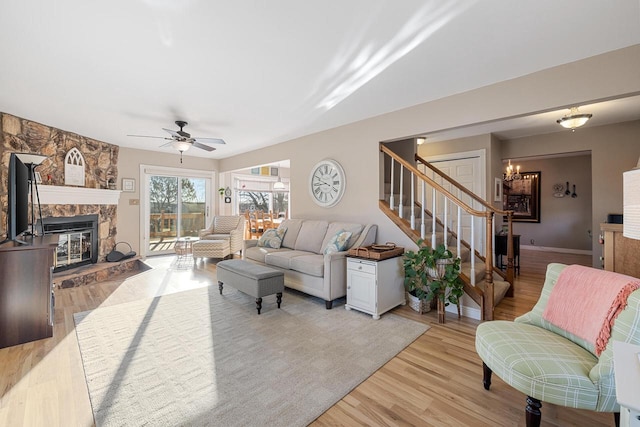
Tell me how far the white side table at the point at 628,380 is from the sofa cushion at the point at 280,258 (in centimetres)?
310

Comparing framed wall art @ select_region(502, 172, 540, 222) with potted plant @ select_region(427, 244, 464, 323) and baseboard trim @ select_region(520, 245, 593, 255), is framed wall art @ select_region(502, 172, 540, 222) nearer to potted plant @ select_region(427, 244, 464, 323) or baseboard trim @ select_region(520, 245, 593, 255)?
baseboard trim @ select_region(520, 245, 593, 255)

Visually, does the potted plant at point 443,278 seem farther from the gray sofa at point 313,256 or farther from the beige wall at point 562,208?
the beige wall at point 562,208

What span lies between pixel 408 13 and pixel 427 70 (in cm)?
87

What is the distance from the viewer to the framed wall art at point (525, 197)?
25.0ft

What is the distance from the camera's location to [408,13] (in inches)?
69.9

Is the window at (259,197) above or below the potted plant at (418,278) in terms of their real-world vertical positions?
above

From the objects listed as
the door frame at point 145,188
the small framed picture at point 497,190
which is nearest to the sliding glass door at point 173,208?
the door frame at point 145,188

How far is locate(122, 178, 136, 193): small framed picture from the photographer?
5938 millimetres

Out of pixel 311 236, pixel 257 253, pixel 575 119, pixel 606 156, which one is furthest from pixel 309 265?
pixel 606 156

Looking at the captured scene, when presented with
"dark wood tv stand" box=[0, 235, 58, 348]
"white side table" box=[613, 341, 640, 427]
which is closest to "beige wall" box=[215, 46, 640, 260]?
"white side table" box=[613, 341, 640, 427]

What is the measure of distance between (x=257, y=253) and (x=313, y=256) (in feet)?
3.60

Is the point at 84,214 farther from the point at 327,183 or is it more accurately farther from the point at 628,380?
the point at 628,380

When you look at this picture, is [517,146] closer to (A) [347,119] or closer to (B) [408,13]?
(A) [347,119]

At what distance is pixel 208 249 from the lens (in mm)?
5535
